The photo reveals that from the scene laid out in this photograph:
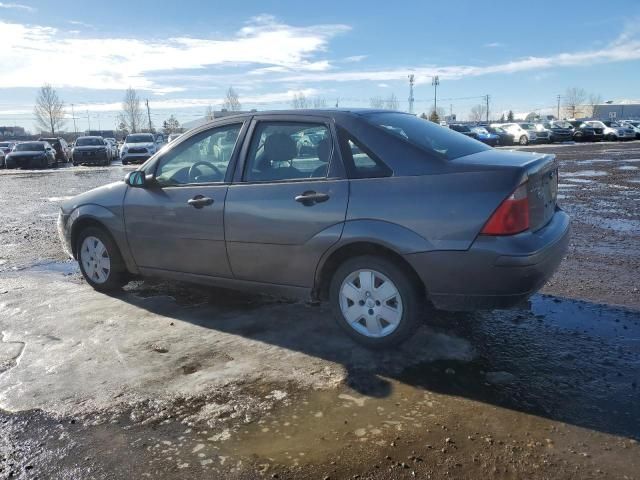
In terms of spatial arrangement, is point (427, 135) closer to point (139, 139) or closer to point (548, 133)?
point (139, 139)

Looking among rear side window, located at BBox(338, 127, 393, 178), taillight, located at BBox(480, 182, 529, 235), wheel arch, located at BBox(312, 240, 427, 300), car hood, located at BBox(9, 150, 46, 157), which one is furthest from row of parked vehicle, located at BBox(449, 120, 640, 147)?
taillight, located at BBox(480, 182, 529, 235)

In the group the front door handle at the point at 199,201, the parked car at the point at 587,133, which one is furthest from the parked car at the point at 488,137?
the front door handle at the point at 199,201

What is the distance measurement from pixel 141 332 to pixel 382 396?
221cm

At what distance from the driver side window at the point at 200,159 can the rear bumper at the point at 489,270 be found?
1901 mm

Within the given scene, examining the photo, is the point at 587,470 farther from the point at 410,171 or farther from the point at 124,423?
the point at 124,423

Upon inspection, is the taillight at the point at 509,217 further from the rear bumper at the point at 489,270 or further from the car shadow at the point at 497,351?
the car shadow at the point at 497,351

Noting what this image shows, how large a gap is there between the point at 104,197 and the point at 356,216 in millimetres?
2842

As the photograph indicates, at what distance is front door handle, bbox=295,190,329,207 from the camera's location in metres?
3.98

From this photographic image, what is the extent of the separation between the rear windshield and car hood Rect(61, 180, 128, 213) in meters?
2.56

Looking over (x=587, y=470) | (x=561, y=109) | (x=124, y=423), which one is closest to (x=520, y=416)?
(x=587, y=470)

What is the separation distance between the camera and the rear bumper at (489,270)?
3.47 metres

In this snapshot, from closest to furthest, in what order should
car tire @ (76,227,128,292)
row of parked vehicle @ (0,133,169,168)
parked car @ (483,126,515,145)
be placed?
car tire @ (76,227,128,292), row of parked vehicle @ (0,133,169,168), parked car @ (483,126,515,145)

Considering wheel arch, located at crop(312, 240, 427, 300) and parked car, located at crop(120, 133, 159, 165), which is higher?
parked car, located at crop(120, 133, 159, 165)

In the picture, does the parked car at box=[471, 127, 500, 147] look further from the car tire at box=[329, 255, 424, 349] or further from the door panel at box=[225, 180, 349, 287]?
the car tire at box=[329, 255, 424, 349]
